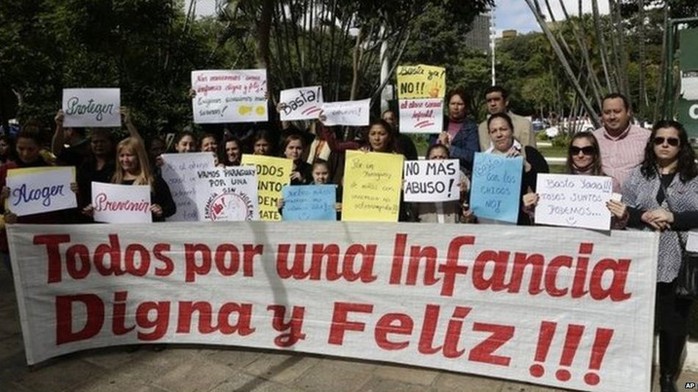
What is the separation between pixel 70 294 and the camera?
14.2 feet

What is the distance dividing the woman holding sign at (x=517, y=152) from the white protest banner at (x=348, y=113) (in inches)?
52.1

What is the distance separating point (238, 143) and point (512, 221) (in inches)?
98.3

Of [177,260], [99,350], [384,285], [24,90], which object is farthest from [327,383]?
Answer: [24,90]

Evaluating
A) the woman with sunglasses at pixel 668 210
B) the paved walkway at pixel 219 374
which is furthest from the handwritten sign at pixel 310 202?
the woman with sunglasses at pixel 668 210

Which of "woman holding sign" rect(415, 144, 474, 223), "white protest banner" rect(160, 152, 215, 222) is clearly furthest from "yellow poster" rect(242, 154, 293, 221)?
"woman holding sign" rect(415, 144, 474, 223)

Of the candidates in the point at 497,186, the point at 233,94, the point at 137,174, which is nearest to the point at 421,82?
the point at 497,186

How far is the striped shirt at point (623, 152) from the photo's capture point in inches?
160

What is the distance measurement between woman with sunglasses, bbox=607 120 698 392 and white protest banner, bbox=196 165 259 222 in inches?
99.4

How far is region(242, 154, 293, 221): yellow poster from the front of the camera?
15.2 feet

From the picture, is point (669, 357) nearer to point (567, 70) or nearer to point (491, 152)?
point (491, 152)

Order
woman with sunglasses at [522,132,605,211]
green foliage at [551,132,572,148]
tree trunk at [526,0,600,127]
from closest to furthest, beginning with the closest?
woman with sunglasses at [522,132,605,211], tree trunk at [526,0,600,127], green foliage at [551,132,572,148]

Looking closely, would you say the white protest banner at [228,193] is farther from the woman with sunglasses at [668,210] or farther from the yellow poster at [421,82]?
the woman with sunglasses at [668,210]

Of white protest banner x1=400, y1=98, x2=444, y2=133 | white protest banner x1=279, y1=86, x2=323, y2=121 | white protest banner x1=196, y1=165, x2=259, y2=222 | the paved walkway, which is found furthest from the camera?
white protest banner x1=279, y1=86, x2=323, y2=121

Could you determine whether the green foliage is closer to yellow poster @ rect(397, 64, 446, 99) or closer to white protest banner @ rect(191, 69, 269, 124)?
yellow poster @ rect(397, 64, 446, 99)
